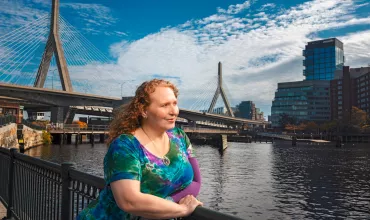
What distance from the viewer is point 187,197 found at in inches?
102

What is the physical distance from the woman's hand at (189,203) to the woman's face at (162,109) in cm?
57

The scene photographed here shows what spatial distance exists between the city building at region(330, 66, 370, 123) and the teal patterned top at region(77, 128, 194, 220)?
159557 millimetres

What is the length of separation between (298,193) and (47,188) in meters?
20.6

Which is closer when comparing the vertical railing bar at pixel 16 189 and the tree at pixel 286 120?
the vertical railing bar at pixel 16 189

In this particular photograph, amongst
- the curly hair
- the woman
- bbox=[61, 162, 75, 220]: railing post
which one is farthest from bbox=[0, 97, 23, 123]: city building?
the woman

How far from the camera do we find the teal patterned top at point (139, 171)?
8.04 ft

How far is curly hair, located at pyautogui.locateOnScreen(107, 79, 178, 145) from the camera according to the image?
9.16 feet

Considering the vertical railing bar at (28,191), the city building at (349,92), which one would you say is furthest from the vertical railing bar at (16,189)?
the city building at (349,92)

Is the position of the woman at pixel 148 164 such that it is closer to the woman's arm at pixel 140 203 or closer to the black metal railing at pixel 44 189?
the woman's arm at pixel 140 203

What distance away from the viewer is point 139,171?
246 centimetres

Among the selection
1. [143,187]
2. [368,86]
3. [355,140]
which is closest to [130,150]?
[143,187]

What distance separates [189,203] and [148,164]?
398 millimetres

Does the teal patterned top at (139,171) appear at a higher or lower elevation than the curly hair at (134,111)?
lower

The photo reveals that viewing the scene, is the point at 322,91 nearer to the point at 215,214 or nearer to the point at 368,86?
the point at 368,86
